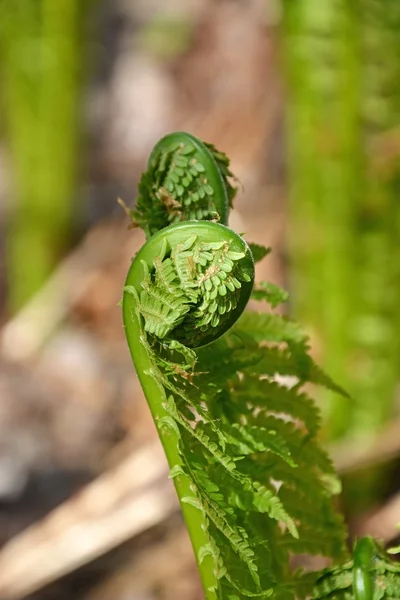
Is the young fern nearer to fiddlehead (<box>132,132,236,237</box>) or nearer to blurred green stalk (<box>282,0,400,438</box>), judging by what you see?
fiddlehead (<box>132,132,236,237</box>)

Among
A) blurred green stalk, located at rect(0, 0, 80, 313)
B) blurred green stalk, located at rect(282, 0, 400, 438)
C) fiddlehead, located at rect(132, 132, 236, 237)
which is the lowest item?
fiddlehead, located at rect(132, 132, 236, 237)

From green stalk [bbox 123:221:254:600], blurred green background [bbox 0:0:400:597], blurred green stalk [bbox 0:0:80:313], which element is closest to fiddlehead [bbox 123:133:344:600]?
green stalk [bbox 123:221:254:600]

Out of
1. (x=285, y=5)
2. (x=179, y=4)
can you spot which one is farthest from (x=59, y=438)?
(x=179, y=4)

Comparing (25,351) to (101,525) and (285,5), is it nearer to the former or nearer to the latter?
(101,525)

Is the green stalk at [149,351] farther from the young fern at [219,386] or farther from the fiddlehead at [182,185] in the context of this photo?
the fiddlehead at [182,185]

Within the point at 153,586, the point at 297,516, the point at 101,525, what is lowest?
the point at 297,516

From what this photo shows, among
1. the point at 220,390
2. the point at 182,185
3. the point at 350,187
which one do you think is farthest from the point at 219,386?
the point at 350,187

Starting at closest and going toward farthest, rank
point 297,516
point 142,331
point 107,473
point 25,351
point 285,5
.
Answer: point 142,331
point 297,516
point 285,5
point 107,473
point 25,351
